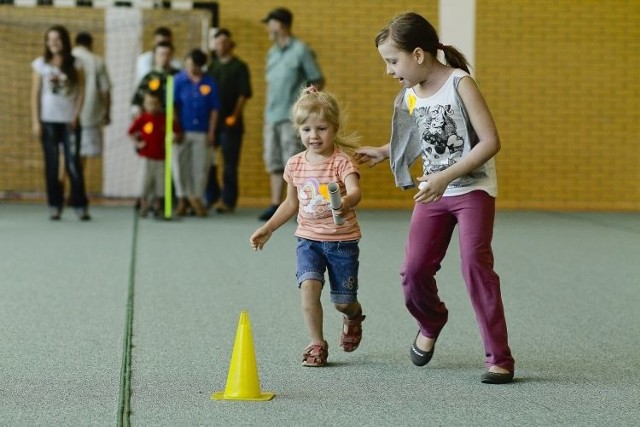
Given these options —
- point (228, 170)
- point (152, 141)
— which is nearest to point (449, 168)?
point (152, 141)

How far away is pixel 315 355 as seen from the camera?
13.4 feet

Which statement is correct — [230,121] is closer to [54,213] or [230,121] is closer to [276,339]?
[54,213]

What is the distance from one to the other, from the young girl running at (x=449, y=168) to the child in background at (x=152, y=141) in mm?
6643

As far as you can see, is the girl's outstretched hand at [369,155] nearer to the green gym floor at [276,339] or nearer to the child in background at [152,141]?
the green gym floor at [276,339]

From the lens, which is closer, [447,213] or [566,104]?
[447,213]

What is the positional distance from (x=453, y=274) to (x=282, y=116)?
12.8ft

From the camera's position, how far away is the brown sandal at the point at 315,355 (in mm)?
4094

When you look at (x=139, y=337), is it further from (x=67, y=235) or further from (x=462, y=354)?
(x=67, y=235)

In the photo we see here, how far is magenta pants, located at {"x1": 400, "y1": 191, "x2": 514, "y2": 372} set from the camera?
3.86 metres

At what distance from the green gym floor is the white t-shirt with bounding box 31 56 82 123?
4.61 feet

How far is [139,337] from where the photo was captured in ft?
15.3

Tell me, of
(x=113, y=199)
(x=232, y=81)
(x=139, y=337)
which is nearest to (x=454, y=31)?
(x=232, y=81)

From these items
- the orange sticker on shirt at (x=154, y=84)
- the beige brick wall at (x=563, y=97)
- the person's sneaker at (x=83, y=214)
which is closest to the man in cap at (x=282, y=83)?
the orange sticker on shirt at (x=154, y=84)

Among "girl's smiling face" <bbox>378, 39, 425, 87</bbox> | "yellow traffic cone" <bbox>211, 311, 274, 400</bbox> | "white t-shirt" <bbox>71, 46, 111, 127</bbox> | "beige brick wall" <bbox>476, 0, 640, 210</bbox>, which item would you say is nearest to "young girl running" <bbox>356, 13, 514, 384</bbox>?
"girl's smiling face" <bbox>378, 39, 425, 87</bbox>
